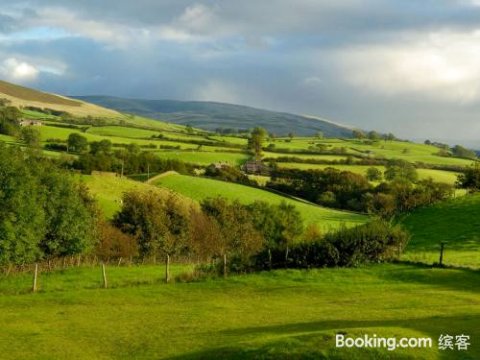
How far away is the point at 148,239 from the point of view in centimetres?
8100

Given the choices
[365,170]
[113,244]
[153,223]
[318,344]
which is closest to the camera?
[318,344]

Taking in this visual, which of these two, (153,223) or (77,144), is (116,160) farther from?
(153,223)

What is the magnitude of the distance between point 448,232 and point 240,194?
70.9m

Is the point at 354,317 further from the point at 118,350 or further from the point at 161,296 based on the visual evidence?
the point at 161,296

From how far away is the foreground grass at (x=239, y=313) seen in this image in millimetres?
21344

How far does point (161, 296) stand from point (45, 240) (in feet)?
92.5

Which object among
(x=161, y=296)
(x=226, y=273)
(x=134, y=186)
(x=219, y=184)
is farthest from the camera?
(x=219, y=184)

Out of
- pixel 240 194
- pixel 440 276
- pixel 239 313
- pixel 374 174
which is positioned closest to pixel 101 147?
pixel 240 194

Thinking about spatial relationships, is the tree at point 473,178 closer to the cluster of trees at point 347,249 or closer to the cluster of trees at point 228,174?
the cluster of trees at point 347,249

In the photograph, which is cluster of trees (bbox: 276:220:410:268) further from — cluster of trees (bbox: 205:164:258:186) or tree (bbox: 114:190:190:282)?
cluster of trees (bbox: 205:164:258:186)

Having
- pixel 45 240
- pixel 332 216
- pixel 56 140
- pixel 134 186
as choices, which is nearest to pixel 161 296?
pixel 45 240

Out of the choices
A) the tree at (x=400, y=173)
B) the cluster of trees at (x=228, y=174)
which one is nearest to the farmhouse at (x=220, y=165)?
the cluster of trees at (x=228, y=174)

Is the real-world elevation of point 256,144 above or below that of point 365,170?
above

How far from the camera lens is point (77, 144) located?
17038 centimetres
